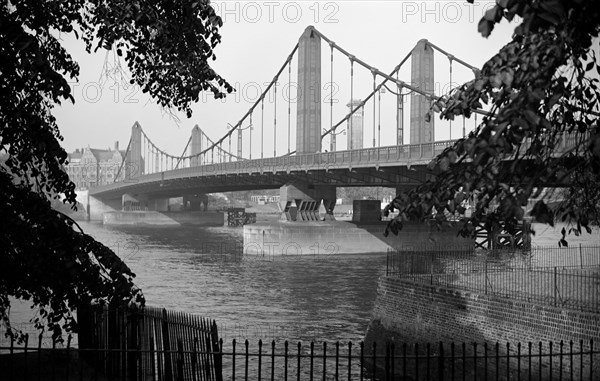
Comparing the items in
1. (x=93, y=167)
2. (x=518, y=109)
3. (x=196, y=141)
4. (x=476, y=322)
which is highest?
(x=196, y=141)

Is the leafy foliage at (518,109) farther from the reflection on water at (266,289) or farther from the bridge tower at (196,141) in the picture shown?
the bridge tower at (196,141)

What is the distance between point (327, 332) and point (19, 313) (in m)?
9.36

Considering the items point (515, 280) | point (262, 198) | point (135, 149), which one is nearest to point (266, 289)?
point (515, 280)

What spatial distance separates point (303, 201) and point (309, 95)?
9.04 meters

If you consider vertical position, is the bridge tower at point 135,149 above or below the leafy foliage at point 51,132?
above

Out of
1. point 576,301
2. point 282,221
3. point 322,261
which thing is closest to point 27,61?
point 576,301

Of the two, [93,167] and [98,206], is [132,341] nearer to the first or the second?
[98,206]

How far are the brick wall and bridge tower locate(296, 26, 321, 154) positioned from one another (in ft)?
124

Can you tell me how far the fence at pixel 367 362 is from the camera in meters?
7.83

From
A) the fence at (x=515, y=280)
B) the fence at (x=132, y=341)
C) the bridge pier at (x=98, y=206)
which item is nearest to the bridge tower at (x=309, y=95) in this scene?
the fence at (x=515, y=280)

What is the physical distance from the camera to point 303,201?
52562 mm

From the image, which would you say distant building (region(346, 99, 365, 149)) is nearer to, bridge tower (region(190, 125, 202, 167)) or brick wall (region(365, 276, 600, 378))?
bridge tower (region(190, 125, 202, 167))

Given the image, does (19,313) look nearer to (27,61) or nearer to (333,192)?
(27,61)

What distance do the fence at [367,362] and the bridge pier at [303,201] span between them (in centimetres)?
3434
